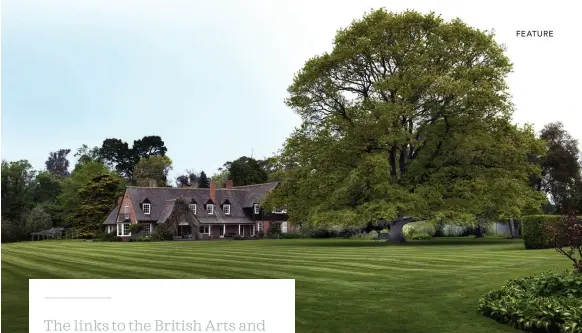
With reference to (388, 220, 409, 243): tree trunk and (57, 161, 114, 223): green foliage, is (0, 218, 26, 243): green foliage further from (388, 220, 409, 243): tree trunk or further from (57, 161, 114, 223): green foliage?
(388, 220, 409, 243): tree trunk

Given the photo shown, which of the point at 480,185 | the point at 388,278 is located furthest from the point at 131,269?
the point at 480,185

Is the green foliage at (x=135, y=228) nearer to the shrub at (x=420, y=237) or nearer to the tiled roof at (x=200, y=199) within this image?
the tiled roof at (x=200, y=199)

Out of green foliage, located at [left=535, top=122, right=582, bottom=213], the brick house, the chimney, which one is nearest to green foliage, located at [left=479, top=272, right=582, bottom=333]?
green foliage, located at [left=535, top=122, right=582, bottom=213]

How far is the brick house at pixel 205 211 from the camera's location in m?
28.0

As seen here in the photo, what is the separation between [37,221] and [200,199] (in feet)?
40.0

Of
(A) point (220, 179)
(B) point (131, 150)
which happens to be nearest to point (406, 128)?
(B) point (131, 150)

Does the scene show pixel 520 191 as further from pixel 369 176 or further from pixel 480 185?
pixel 369 176

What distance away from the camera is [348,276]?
9.41 meters

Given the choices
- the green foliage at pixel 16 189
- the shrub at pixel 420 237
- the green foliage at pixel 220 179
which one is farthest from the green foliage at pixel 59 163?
the shrub at pixel 420 237

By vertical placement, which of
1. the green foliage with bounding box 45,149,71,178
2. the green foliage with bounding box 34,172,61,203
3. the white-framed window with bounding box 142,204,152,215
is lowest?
the white-framed window with bounding box 142,204,152,215

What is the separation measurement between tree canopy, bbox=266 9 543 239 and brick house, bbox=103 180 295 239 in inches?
353

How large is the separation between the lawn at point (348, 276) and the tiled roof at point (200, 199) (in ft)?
44.4

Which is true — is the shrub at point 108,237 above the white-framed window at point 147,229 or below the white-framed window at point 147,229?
below

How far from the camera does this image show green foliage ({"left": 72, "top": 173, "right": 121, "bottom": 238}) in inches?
890
